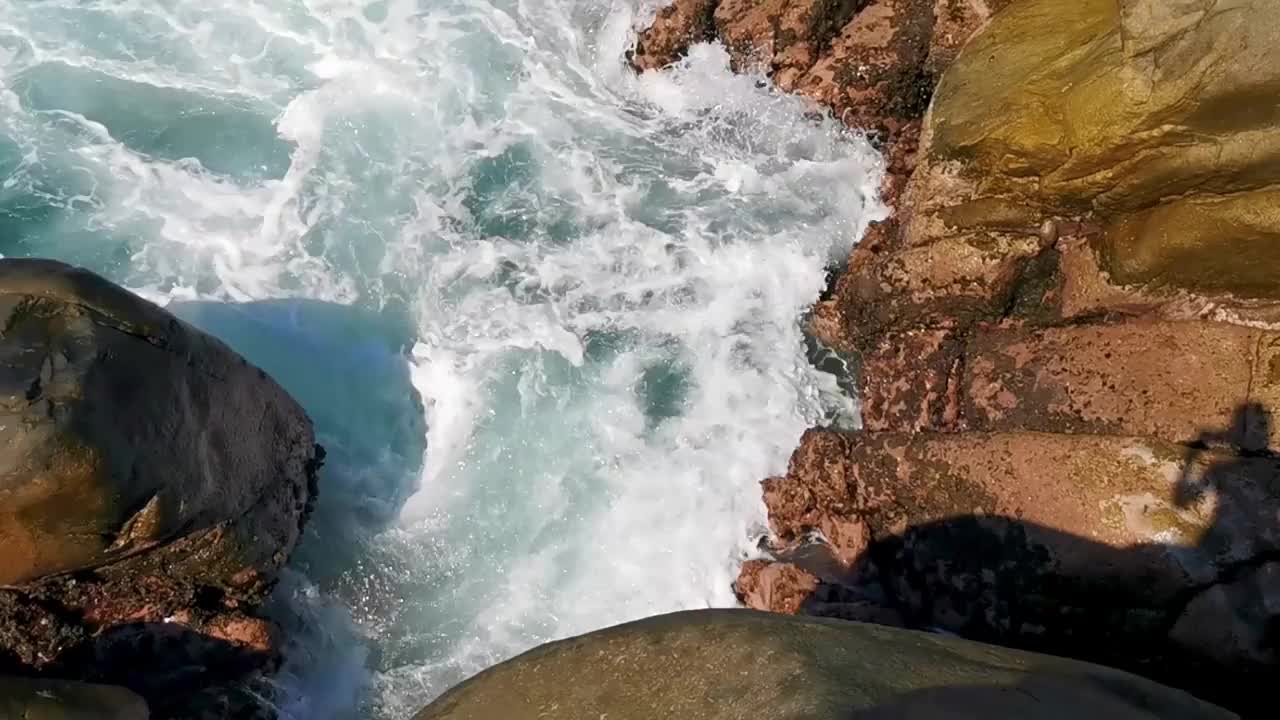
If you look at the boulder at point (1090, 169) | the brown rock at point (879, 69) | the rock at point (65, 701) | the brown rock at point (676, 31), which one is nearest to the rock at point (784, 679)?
the rock at point (65, 701)

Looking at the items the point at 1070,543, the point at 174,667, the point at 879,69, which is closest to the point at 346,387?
the point at 174,667

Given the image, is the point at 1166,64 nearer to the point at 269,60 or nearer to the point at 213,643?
the point at 213,643

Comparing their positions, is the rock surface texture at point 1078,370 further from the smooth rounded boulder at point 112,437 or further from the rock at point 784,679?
the smooth rounded boulder at point 112,437

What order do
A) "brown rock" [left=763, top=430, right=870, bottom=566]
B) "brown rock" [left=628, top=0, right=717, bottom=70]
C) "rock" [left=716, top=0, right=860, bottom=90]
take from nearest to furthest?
"brown rock" [left=763, top=430, right=870, bottom=566] → "rock" [left=716, top=0, right=860, bottom=90] → "brown rock" [left=628, top=0, right=717, bottom=70]

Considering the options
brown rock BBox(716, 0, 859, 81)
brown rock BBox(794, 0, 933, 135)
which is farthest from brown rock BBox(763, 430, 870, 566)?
brown rock BBox(716, 0, 859, 81)

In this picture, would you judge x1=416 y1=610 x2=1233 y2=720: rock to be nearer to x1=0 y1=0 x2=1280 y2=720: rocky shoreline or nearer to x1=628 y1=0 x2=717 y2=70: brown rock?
x1=0 y1=0 x2=1280 y2=720: rocky shoreline

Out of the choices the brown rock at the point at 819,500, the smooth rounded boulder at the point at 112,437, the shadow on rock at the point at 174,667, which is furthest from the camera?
the brown rock at the point at 819,500
